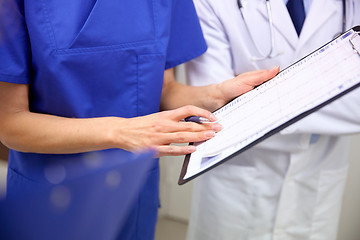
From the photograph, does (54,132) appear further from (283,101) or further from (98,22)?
(283,101)

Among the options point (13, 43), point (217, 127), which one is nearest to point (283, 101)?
point (217, 127)

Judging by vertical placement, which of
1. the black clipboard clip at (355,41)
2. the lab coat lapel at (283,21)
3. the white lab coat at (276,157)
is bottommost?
the white lab coat at (276,157)

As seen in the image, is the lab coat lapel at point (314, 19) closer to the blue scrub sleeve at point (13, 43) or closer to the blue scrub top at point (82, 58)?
the blue scrub top at point (82, 58)

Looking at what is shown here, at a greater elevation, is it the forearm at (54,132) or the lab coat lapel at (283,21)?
the lab coat lapel at (283,21)

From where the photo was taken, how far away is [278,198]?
122 centimetres

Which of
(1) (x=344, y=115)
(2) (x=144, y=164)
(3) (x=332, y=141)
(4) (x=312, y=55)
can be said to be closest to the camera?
(2) (x=144, y=164)

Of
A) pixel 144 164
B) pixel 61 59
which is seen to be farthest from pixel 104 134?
pixel 144 164

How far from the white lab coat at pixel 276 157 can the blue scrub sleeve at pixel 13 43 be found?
1.73 ft

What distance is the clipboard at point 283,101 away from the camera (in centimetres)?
66

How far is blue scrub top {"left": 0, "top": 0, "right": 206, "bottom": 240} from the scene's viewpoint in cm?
78

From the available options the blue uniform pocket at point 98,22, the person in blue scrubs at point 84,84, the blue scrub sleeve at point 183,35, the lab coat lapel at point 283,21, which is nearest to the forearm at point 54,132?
the person in blue scrubs at point 84,84

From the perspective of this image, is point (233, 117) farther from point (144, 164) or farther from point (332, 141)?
point (332, 141)

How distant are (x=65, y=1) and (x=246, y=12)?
0.52m

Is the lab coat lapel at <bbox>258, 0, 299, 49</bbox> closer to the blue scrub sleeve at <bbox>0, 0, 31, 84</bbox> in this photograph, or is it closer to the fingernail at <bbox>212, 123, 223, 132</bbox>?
the fingernail at <bbox>212, 123, 223, 132</bbox>
